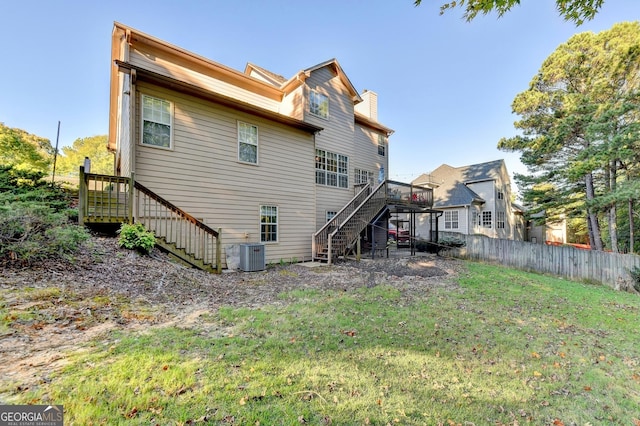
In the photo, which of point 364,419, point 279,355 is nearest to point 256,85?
point 279,355

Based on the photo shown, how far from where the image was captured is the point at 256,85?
12.4 metres

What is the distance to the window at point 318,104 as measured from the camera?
41.8ft

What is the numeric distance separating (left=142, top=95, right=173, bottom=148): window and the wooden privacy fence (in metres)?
15.8

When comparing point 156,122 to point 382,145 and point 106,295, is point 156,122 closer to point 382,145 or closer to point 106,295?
point 106,295

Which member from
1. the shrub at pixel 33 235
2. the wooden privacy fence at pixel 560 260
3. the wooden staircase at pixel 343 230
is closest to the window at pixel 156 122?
the shrub at pixel 33 235

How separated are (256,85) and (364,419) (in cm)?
1322

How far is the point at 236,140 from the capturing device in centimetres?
970

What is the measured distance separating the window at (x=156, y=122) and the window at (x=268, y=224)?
13.0ft

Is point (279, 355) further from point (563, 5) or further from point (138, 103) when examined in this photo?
point (138, 103)

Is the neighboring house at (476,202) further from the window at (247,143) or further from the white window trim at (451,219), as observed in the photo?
the window at (247,143)

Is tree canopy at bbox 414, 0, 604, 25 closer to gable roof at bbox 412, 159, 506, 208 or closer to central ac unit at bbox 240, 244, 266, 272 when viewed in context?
central ac unit at bbox 240, 244, 266, 272

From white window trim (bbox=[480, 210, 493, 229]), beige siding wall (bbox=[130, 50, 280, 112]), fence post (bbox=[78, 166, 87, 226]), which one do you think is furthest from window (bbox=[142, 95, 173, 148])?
white window trim (bbox=[480, 210, 493, 229])

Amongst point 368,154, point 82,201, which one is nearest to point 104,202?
point 82,201

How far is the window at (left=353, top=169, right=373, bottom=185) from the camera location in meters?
15.7
